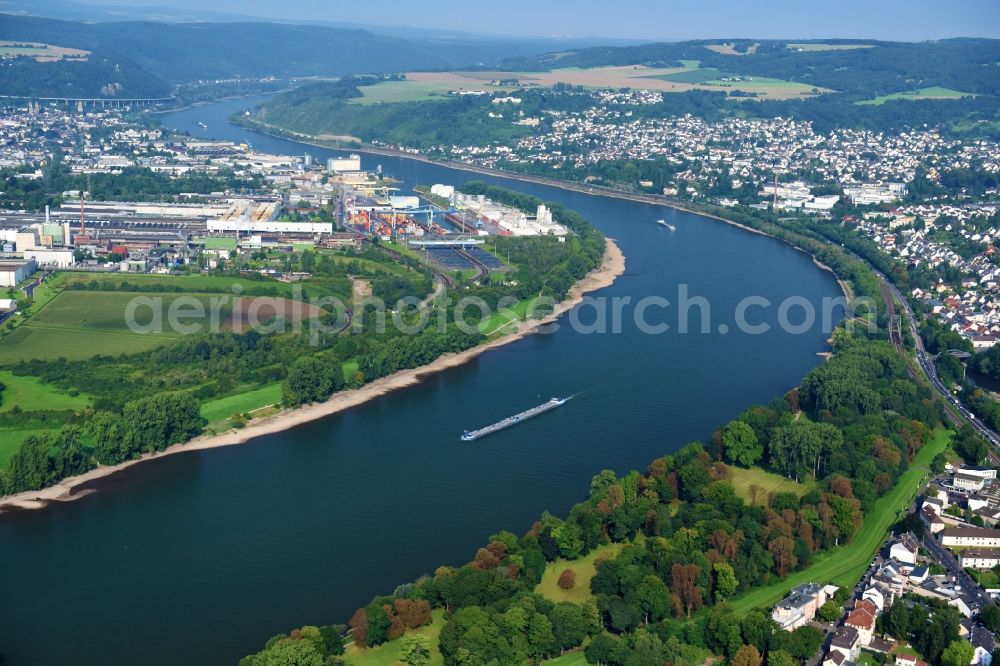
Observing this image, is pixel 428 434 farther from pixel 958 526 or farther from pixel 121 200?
pixel 121 200

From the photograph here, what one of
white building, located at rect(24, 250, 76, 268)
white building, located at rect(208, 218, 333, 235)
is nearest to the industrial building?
white building, located at rect(24, 250, 76, 268)

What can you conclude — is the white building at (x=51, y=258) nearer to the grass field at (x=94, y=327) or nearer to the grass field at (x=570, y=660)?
the grass field at (x=94, y=327)

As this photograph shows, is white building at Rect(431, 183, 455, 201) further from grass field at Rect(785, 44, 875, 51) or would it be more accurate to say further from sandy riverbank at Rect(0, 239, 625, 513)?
grass field at Rect(785, 44, 875, 51)

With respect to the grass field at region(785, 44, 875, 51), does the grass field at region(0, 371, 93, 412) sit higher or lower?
lower

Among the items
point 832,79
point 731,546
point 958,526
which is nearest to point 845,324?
point 958,526

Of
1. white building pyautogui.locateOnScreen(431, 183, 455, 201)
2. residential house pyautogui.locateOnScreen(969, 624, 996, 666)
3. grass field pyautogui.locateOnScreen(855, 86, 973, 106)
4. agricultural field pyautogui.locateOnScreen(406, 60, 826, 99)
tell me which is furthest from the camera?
agricultural field pyautogui.locateOnScreen(406, 60, 826, 99)
